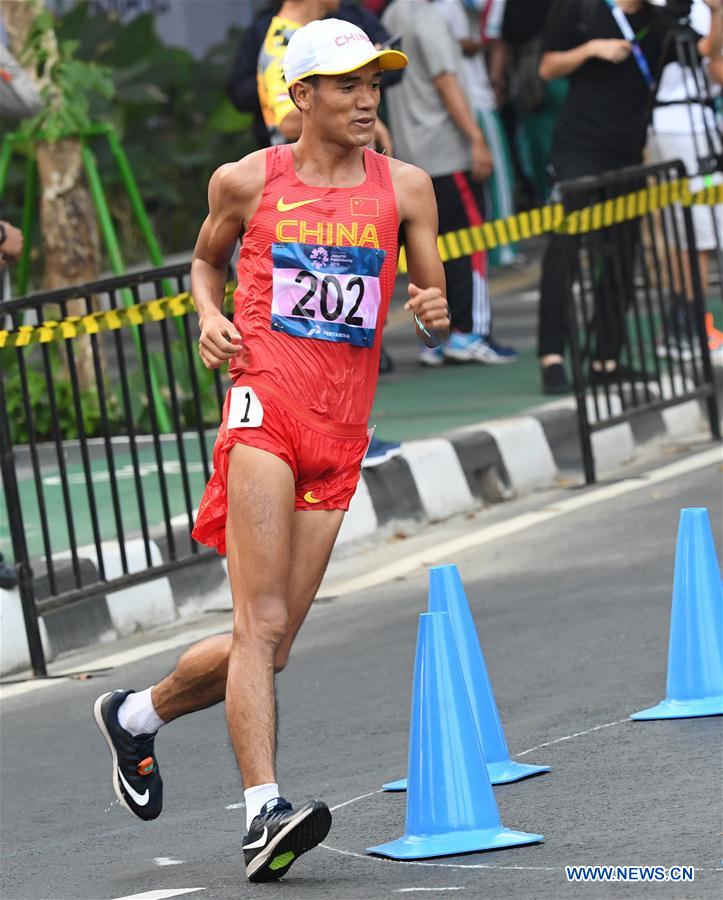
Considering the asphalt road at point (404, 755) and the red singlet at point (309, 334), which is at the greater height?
the red singlet at point (309, 334)

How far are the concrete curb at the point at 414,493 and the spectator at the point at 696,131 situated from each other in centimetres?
90

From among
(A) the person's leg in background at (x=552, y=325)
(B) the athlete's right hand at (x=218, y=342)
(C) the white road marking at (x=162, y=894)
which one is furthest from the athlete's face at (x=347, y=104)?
(A) the person's leg in background at (x=552, y=325)

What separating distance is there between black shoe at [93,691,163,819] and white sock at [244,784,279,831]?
0.68m

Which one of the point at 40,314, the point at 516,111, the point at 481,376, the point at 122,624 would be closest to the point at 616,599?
the point at 122,624

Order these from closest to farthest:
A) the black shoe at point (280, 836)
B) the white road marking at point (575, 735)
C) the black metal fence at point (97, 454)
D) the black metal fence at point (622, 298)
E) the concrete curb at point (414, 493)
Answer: the black shoe at point (280, 836) → the white road marking at point (575, 735) → the black metal fence at point (97, 454) → the concrete curb at point (414, 493) → the black metal fence at point (622, 298)

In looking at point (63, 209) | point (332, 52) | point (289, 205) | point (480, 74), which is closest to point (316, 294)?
point (289, 205)

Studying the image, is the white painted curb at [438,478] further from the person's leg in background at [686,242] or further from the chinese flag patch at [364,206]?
the chinese flag patch at [364,206]

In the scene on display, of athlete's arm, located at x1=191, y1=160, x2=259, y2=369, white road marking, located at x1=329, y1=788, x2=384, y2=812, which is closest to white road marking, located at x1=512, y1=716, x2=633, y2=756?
white road marking, located at x1=329, y1=788, x2=384, y2=812

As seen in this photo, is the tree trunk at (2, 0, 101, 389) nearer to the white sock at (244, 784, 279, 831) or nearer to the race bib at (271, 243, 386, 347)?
the race bib at (271, 243, 386, 347)

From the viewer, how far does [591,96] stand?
1208 cm

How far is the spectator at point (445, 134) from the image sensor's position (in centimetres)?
1289

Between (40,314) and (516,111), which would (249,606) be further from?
(516,111)

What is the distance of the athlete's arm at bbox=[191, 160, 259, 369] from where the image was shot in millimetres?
5289

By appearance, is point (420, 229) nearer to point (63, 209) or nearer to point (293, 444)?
point (293, 444)
